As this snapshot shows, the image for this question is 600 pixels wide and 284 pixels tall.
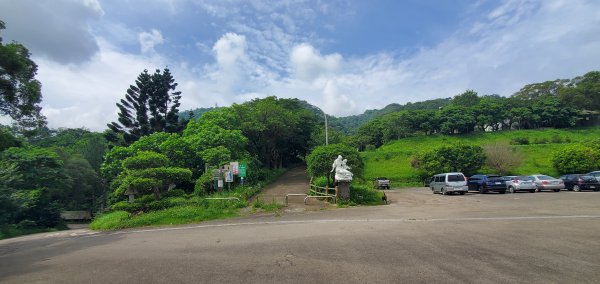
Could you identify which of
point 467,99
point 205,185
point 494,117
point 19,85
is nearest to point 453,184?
point 205,185

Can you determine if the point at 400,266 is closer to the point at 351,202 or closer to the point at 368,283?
the point at 368,283

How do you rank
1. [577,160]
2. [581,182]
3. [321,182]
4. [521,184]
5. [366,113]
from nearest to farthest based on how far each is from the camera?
[581,182] → [321,182] → [521,184] → [577,160] → [366,113]

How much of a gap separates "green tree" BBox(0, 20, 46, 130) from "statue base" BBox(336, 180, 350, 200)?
45.5 feet

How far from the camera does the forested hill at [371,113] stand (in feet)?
399

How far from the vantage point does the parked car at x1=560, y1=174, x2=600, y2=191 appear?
22750 millimetres

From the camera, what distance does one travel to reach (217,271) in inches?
236

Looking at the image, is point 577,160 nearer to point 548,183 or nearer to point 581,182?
point 581,182

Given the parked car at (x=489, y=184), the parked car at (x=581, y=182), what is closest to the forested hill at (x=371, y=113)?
the parked car at (x=489, y=184)

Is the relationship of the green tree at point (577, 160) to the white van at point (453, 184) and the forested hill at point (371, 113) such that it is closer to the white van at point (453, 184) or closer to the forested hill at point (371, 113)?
the white van at point (453, 184)

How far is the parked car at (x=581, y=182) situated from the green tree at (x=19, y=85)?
102 feet

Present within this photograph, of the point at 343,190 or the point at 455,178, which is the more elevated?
the point at 455,178

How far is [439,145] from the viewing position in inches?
1923

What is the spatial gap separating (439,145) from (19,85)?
154 ft

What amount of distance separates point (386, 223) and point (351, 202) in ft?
23.9
